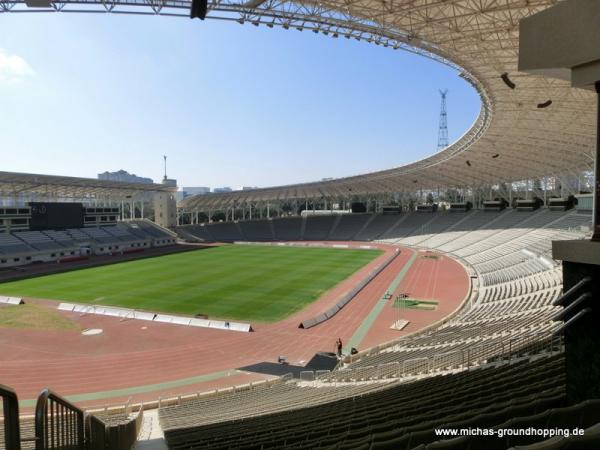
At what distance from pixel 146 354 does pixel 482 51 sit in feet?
79.0

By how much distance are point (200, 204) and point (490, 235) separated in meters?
58.6

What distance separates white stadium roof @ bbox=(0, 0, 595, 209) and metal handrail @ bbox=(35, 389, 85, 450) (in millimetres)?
16045

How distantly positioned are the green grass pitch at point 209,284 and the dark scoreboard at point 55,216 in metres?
16.0

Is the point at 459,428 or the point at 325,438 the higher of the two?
the point at 459,428

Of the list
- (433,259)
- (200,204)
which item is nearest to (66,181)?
(200,204)

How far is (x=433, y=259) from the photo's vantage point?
52.1 metres

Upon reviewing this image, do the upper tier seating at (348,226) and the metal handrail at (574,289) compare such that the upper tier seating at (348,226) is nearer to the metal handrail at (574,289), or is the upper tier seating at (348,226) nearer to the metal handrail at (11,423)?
the metal handrail at (574,289)

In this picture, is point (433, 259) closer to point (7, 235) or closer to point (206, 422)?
point (206, 422)

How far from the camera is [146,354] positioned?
72.1 ft

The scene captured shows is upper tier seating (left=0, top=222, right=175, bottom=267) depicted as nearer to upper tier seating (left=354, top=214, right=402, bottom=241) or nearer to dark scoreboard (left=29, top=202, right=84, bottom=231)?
dark scoreboard (left=29, top=202, right=84, bottom=231)

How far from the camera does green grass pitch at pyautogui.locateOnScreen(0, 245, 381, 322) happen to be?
102 feet

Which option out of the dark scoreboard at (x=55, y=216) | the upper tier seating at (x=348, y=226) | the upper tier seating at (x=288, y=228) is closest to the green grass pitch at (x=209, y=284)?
the dark scoreboard at (x=55, y=216)

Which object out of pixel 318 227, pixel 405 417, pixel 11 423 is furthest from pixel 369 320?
pixel 318 227

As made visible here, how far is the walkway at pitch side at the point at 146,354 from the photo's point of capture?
60.4 ft
